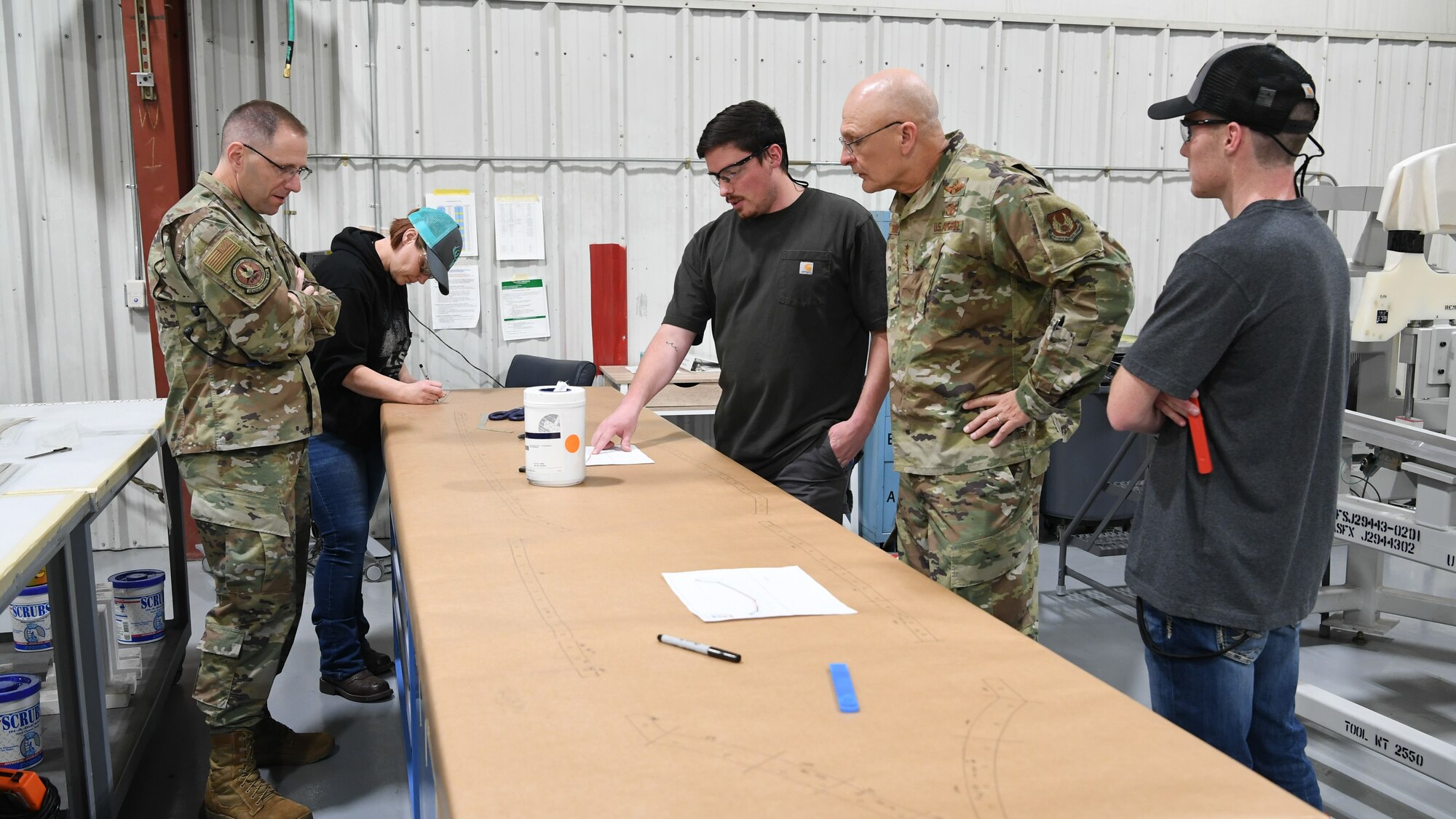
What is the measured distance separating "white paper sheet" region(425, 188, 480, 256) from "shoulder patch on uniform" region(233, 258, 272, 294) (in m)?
2.70

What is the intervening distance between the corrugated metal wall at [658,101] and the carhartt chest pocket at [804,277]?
2748 mm

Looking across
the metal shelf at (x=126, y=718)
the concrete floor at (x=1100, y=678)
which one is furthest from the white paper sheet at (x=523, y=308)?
the metal shelf at (x=126, y=718)

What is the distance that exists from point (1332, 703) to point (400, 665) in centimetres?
260

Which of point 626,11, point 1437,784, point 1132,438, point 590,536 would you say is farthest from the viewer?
point 626,11

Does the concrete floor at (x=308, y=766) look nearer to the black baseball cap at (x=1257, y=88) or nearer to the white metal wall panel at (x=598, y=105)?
the white metal wall panel at (x=598, y=105)

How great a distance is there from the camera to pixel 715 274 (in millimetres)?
2801

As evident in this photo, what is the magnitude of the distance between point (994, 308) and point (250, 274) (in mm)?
1687

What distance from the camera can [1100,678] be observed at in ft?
10.7

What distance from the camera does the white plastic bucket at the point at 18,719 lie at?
7.88 ft

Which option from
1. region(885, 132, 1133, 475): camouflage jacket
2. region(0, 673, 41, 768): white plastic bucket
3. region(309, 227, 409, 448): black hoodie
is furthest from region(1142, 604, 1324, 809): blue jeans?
region(0, 673, 41, 768): white plastic bucket

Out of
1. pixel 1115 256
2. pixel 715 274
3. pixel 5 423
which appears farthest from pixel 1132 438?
pixel 5 423

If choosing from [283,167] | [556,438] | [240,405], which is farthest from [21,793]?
[283,167]

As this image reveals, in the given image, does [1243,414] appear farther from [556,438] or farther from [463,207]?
[463,207]

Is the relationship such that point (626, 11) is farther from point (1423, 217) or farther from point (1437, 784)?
point (1437, 784)
